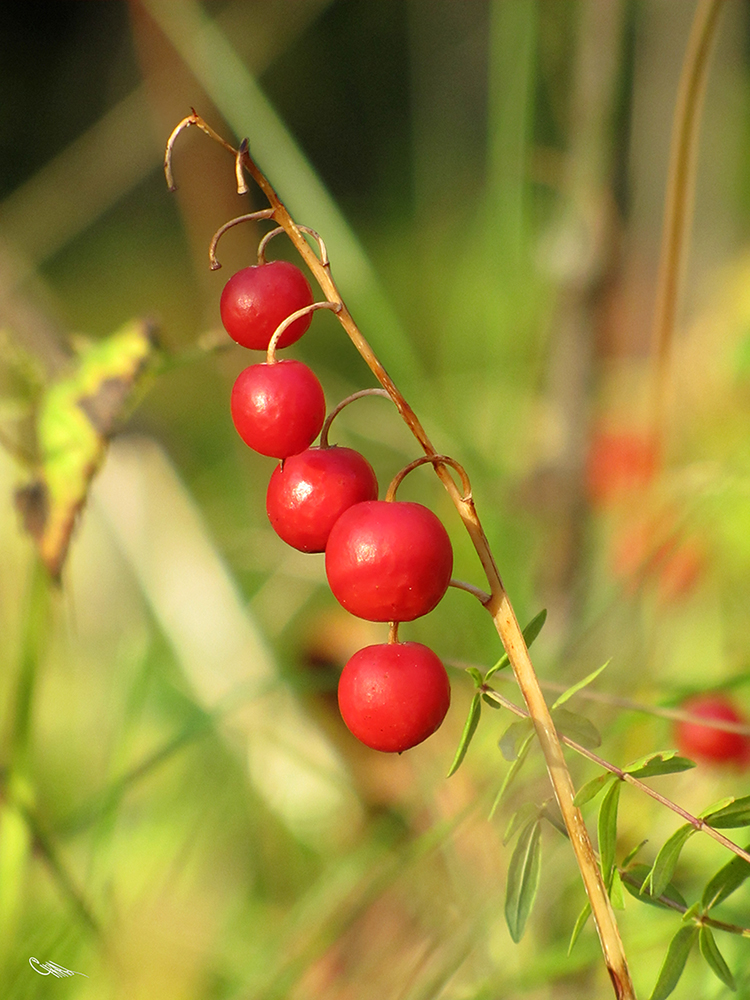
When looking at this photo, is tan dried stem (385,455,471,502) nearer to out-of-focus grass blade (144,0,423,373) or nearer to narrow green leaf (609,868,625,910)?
narrow green leaf (609,868,625,910)

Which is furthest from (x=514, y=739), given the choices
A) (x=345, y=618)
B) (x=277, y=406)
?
(x=345, y=618)

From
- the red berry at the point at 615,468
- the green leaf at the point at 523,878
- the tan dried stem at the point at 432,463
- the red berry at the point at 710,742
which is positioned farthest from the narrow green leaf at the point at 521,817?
the red berry at the point at 615,468

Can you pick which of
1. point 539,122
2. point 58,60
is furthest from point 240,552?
point 58,60

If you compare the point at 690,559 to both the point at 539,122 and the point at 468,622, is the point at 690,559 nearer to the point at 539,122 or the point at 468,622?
the point at 468,622

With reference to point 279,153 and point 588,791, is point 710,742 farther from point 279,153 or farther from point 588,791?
point 279,153

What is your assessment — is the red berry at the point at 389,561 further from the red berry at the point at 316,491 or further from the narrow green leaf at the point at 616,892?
the narrow green leaf at the point at 616,892
